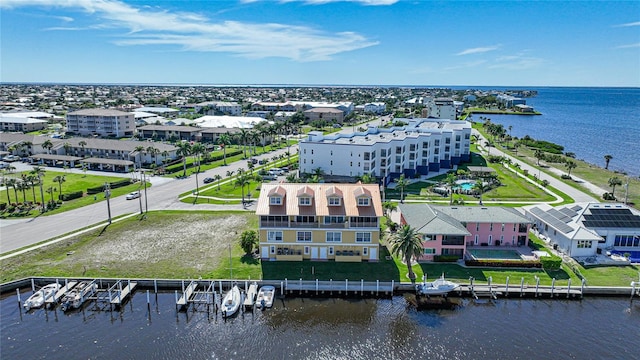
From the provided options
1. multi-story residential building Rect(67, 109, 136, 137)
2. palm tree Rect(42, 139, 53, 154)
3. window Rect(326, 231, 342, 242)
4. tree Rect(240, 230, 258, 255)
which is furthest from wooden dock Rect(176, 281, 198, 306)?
multi-story residential building Rect(67, 109, 136, 137)

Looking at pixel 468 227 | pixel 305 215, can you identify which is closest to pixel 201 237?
pixel 305 215

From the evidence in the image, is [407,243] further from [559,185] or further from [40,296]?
[559,185]

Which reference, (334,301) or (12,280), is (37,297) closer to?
(12,280)

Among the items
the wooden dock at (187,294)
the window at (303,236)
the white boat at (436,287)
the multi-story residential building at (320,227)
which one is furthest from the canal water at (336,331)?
the window at (303,236)

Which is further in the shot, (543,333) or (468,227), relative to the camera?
(468,227)

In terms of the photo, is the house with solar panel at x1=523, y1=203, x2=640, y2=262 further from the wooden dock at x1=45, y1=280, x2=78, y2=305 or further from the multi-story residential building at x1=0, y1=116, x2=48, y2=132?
the multi-story residential building at x1=0, y1=116, x2=48, y2=132

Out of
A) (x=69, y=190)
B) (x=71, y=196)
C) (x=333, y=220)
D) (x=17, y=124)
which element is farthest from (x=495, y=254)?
(x=17, y=124)

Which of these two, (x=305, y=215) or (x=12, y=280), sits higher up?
(x=305, y=215)

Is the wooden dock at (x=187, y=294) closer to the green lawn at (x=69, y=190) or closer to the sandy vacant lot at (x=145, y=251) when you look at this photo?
the sandy vacant lot at (x=145, y=251)
